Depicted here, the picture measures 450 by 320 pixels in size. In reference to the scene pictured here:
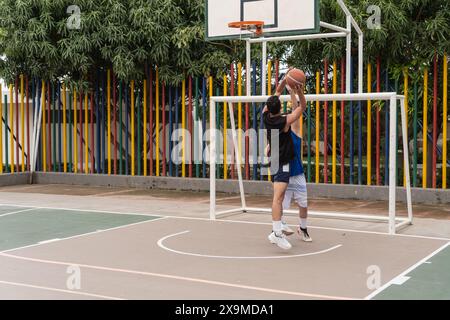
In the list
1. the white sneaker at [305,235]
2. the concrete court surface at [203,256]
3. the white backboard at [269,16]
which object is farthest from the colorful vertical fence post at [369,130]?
Result: the white sneaker at [305,235]

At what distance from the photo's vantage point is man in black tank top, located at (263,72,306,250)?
7.82 meters

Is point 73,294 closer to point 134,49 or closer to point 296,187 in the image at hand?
point 296,187

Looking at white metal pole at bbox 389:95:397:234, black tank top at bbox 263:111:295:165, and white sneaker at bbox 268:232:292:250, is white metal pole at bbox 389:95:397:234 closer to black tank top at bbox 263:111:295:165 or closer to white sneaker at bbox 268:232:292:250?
black tank top at bbox 263:111:295:165

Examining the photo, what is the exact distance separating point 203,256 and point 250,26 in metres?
4.24

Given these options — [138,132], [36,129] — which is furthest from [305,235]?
[36,129]

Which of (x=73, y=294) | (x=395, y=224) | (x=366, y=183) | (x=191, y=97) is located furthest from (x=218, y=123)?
(x=73, y=294)

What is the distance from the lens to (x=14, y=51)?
14.8 m

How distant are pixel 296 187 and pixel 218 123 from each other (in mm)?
6132

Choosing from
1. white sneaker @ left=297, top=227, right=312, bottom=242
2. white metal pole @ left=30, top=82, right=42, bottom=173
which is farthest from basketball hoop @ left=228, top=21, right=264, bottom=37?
white metal pole @ left=30, top=82, right=42, bottom=173

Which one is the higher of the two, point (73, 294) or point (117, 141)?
point (117, 141)

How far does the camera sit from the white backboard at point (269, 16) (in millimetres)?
10156

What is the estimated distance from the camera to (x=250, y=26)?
10.4 m

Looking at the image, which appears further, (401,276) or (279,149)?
(279,149)

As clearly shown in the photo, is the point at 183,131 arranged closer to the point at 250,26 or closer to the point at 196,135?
the point at 196,135
